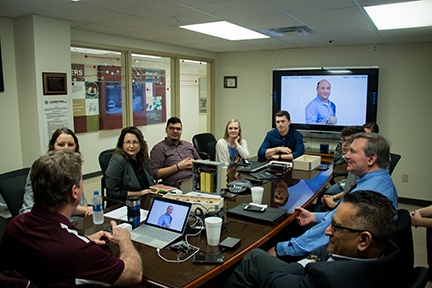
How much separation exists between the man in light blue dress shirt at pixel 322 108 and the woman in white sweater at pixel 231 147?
90.1 inches

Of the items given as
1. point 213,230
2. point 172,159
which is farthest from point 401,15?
point 213,230

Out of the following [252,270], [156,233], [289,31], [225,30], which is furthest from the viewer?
[225,30]

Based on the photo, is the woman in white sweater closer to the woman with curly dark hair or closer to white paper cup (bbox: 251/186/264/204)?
the woman with curly dark hair

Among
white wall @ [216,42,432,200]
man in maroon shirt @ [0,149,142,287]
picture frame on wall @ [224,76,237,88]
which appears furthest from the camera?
picture frame on wall @ [224,76,237,88]

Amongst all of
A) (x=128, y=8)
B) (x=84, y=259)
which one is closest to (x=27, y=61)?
(x=128, y=8)

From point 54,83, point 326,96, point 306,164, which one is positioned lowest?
point 306,164

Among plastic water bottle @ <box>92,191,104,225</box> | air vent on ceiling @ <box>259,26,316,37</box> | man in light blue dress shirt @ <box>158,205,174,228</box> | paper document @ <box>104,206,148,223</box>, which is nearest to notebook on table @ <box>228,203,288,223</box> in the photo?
man in light blue dress shirt @ <box>158,205,174,228</box>

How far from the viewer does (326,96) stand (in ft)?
19.0

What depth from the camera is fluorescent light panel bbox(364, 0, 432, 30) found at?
3.14 m

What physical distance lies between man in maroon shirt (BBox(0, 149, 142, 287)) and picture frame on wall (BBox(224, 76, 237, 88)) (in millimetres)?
5604

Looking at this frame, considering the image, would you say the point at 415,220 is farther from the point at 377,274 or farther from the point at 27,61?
the point at 27,61

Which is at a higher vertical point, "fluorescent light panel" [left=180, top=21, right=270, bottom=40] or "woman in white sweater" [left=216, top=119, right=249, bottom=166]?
"fluorescent light panel" [left=180, top=21, right=270, bottom=40]

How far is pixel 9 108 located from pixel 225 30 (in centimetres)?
300

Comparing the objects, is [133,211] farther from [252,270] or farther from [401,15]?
[401,15]
